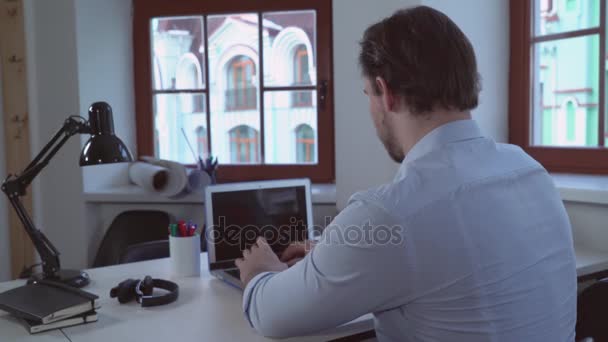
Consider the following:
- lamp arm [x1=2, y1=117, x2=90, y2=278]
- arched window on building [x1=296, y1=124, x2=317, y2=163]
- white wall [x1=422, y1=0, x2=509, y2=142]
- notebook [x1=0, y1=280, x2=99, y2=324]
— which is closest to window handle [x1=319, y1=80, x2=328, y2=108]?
arched window on building [x1=296, y1=124, x2=317, y2=163]

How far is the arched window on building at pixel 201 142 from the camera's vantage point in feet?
10.4

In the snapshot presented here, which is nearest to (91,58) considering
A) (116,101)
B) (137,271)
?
(116,101)

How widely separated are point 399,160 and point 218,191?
0.68 m

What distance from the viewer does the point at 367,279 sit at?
98 centimetres

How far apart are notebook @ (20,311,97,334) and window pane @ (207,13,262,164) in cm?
183

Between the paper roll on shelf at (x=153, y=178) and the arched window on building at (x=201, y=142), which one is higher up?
the arched window on building at (x=201, y=142)

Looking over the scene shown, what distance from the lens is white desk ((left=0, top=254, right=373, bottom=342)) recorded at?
1237 millimetres

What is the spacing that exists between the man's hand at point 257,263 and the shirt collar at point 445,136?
1.41 feet

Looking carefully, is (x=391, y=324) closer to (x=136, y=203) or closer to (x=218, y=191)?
(x=218, y=191)

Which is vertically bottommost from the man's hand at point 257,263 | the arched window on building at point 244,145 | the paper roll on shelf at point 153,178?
the man's hand at point 257,263

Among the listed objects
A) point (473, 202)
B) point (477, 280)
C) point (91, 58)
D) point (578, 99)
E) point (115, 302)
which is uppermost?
point (91, 58)

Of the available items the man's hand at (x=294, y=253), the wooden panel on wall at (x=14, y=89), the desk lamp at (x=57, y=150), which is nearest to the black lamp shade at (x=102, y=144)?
the desk lamp at (x=57, y=150)

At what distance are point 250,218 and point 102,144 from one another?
478mm

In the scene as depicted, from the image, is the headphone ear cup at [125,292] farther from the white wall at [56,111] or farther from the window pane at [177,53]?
the window pane at [177,53]
